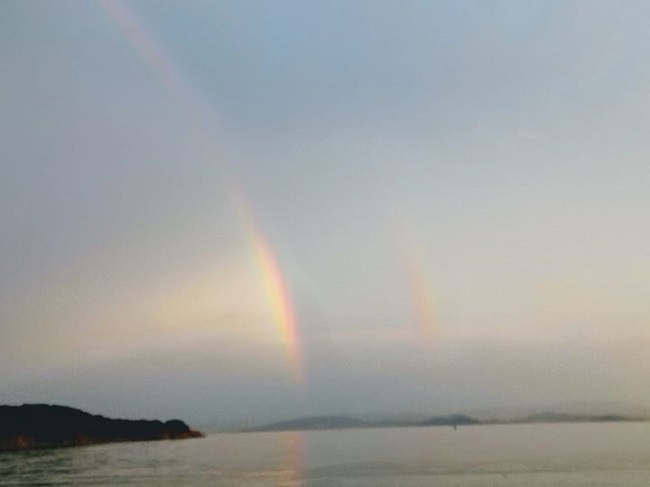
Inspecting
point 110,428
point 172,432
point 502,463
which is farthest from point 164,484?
point 172,432

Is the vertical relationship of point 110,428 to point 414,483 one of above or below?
above

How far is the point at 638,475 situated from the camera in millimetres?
50219

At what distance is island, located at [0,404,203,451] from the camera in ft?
447

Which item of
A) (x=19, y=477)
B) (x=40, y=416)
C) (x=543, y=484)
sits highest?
(x=40, y=416)

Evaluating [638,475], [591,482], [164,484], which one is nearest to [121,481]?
[164,484]

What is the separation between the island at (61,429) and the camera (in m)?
136

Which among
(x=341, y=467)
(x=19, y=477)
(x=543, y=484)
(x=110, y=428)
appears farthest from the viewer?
(x=110, y=428)

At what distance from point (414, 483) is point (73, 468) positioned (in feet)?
110

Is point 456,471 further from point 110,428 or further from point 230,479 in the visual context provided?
point 110,428

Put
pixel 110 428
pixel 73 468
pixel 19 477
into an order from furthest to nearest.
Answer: pixel 110 428 < pixel 73 468 < pixel 19 477

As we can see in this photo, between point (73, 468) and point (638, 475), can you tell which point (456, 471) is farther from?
point (73, 468)

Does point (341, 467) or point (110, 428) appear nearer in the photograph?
point (341, 467)

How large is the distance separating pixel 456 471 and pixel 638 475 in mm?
11972

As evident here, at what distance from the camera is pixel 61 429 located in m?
152
